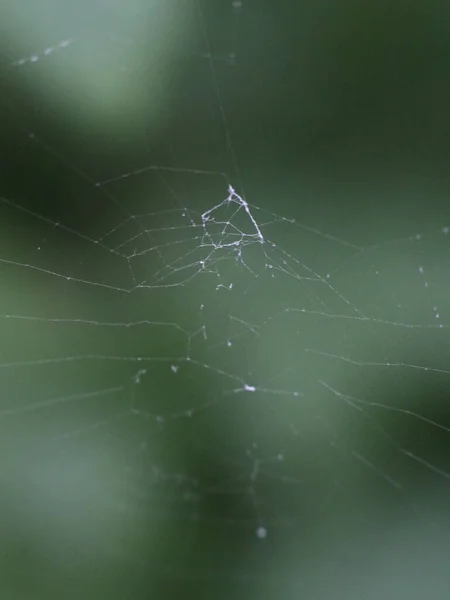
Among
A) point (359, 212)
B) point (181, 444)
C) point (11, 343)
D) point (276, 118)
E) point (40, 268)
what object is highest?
point (276, 118)

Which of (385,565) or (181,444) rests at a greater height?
(181,444)

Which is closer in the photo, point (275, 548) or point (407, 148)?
point (407, 148)

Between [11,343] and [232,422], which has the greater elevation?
[11,343]

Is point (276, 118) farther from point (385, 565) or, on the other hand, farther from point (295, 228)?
point (385, 565)

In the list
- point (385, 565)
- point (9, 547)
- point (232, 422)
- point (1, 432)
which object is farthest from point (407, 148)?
point (9, 547)

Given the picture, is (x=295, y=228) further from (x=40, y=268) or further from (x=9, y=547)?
(x=9, y=547)

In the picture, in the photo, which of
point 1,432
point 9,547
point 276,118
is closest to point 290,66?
point 276,118
